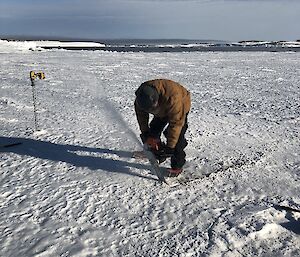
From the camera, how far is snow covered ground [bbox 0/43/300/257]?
3025mm

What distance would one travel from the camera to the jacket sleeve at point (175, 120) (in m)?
3.72

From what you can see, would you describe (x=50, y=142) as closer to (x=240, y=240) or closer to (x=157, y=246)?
(x=157, y=246)

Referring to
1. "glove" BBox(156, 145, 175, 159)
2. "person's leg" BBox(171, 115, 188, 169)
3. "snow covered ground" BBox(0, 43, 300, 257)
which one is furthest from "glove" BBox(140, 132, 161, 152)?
"snow covered ground" BBox(0, 43, 300, 257)

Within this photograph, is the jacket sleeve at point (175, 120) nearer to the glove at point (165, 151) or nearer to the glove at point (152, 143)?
the glove at point (165, 151)

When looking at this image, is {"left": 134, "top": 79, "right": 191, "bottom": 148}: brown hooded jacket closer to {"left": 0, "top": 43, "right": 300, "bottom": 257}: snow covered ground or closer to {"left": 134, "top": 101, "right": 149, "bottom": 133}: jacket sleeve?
{"left": 134, "top": 101, "right": 149, "bottom": 133}: jacket sleeve

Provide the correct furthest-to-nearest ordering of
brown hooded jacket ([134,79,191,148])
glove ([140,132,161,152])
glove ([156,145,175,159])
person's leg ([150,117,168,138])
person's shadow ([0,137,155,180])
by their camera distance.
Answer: person's shadow ([0,137,155,180])
person's leg ([150,117,168,138])
glove ([140,132,161,152])
glove ([156,145,175,159])
brown hooded jacket ([134,79,191,148])

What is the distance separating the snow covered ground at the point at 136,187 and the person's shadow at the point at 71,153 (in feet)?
0.05

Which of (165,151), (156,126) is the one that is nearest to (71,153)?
(156,126)

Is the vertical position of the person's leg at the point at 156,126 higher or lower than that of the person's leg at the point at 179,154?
higher

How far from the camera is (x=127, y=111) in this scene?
7.68m

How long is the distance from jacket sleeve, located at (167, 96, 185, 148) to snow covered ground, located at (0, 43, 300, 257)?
59 cm

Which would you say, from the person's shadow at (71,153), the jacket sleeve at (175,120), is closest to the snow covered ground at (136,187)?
the person's shadow at (71,153)

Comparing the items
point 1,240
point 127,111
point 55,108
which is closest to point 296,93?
point 127,111

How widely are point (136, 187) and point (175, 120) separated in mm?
921
